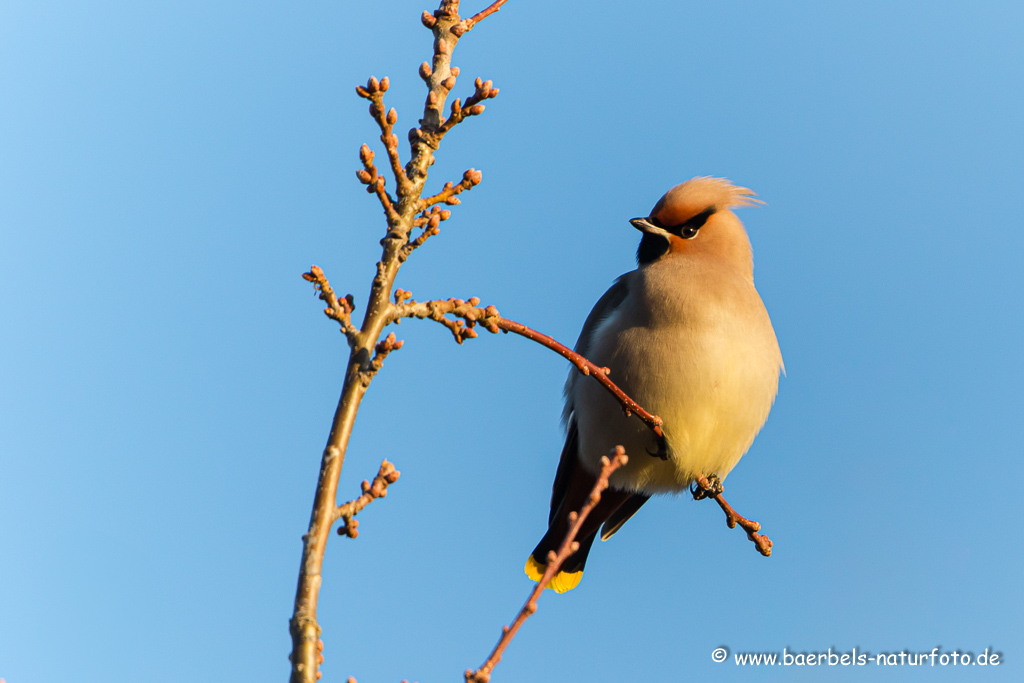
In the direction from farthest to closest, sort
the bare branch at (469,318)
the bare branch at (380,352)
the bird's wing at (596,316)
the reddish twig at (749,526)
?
the bird's wing at (596,316) < the reddish twig at (749,526) < the bare branch at (469,318) < the bare branch at (380,352)

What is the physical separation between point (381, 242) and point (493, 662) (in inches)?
33.4

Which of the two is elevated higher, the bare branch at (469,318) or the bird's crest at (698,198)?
the bird's crest at (698,198)

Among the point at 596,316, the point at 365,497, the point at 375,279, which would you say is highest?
the point at 596,316

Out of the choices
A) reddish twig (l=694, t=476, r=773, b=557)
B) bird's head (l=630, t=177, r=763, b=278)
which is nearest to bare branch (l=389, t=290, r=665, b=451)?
reddish twig (l=694, t=476, r=773, b=557)

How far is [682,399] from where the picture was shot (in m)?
3.95

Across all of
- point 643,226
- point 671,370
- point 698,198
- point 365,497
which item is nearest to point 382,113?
point 365,497

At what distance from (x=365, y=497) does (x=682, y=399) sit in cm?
222

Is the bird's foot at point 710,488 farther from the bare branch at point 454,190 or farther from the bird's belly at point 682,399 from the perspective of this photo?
the bare branch at point 454,190

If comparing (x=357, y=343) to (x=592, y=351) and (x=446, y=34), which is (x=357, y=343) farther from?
(x=592, y=351)

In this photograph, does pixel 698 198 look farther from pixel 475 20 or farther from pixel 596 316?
pixel 475 20

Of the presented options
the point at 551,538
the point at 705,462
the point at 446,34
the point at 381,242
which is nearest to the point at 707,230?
the point at 705,462

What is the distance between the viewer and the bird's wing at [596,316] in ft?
14.7

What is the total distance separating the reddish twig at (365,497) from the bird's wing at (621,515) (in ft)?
9.69

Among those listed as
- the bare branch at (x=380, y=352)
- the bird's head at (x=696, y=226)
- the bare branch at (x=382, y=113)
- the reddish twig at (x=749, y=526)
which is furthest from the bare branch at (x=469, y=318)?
the bird's head at (x=696, y=226)
